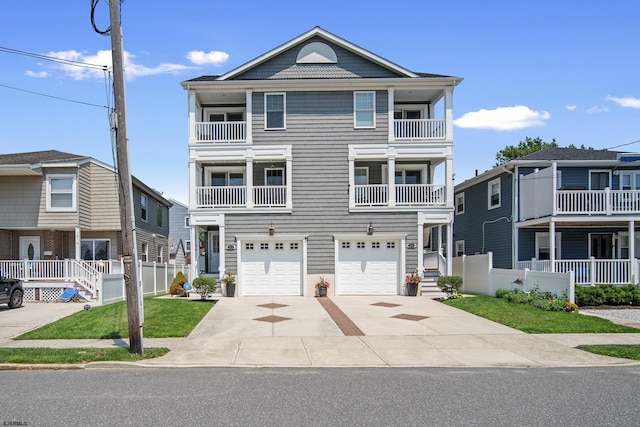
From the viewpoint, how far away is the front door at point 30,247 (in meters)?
23.7

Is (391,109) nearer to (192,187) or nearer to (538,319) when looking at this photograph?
(192,187)

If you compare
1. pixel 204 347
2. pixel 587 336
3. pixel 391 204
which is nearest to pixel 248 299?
pixel 391 204

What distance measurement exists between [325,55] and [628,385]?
57.2 feet

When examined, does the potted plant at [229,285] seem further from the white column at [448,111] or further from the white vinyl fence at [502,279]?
the white column at [448,111]

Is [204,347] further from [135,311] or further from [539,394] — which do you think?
[539,394]

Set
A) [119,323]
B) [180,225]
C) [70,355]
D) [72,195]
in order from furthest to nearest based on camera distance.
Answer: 1. [180,225]
2. [72,195]
3. [119,323]
4. [70,355]

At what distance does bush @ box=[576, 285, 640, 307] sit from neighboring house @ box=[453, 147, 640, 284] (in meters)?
1.33

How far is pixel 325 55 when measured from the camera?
70.2 feet

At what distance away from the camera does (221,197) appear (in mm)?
21016

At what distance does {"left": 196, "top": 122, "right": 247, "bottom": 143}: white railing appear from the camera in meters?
21.0

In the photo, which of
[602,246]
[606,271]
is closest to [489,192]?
[602,246]

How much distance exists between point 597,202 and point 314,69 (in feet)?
42.8

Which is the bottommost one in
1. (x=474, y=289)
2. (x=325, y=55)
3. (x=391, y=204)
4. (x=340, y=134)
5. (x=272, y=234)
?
(x=474, y=289)

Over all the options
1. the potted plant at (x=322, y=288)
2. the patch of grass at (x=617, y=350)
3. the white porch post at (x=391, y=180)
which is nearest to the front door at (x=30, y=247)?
the potted plant at (x=322, y=288)
